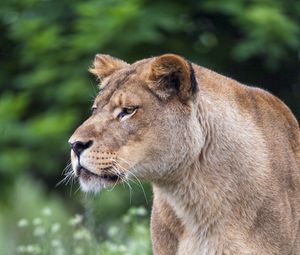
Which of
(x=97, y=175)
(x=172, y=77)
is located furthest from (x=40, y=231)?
(x=172, y=77)

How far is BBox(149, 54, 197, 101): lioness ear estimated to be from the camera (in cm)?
637

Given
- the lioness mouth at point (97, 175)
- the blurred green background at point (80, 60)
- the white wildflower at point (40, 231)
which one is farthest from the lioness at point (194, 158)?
the blurred green background at point (80, 60)

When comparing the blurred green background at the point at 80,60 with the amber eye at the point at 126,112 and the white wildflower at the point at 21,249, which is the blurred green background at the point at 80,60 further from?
the amber eye at the point at 126,112

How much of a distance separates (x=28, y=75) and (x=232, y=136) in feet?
13.6

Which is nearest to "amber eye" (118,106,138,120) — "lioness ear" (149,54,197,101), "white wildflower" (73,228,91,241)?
"lioness ear" (149,54,197,101)

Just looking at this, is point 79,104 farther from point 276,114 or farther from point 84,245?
point 276,114

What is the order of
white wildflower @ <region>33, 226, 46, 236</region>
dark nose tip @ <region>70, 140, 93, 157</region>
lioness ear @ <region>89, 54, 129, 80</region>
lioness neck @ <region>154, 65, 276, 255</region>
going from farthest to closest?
white wildflower @ <region>33, 226, 46, 236</region> → lioness ear @ <region>89, 54, 129, 80</region> → lioness neck @ <region>154, 65, 276, 255</region> → dark nose tip @ <region>70, 140, 93, 157</region>

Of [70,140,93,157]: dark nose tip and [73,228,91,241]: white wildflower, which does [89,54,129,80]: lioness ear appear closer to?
[70,140,93,157]: dark nose tip

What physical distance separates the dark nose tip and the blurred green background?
8.20 feet

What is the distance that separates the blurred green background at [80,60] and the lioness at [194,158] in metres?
2.19

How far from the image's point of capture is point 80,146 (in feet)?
20.5

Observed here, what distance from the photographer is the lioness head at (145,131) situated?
20.6 ft

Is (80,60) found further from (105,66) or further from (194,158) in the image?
(194,158)

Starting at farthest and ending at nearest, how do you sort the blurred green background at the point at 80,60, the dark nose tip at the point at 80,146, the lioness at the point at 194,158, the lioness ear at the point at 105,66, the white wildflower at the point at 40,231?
the blurred green background at the point at 80,60
the white wildflower at the point at 40,231
the lioness ear at the point at 105,66
the lioness at the point at 194,158
the dark nose tip at the point at 80,146
